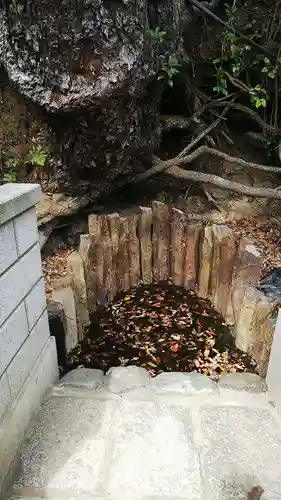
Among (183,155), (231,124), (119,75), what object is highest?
(119,75)

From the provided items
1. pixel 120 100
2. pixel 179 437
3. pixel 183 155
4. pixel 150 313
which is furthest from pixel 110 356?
pixel 183 155

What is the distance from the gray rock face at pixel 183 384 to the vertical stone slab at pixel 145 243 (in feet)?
10.9

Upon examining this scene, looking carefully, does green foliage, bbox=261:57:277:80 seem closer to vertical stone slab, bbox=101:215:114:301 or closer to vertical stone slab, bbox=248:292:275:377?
vertical stone slab, bbox=101:215:114:301

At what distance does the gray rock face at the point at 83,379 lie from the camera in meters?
2.63

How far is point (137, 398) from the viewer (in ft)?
8.18

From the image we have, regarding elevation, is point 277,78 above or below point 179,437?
above

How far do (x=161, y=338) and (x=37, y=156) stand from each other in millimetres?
2960

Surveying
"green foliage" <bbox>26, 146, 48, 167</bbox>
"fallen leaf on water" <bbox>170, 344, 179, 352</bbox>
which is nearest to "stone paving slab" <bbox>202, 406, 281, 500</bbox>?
"fallen leaf on water" <bbox>170, 344, 179, 352</bbox>

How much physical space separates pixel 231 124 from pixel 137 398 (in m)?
5.92

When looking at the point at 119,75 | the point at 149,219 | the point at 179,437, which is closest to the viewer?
the point at 179,437

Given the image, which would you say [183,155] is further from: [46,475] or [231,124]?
[46,475]

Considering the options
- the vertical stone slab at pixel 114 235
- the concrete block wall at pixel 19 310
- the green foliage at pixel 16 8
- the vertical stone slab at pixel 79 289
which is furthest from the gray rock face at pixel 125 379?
the green foliage at pixel 16 8

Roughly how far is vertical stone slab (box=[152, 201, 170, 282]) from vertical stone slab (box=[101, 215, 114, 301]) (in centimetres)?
89

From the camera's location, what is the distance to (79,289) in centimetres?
460
